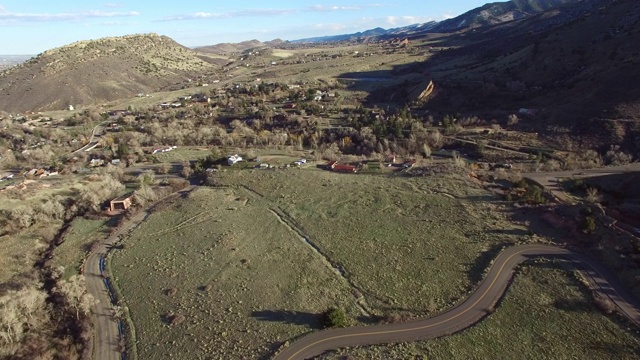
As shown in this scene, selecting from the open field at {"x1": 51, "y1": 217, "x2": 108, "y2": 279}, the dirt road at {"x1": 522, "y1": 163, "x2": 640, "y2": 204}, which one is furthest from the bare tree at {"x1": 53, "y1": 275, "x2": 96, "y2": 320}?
the dirt road at {"x1": 522, "y1": 163, "x2": 640, "y2": 204}

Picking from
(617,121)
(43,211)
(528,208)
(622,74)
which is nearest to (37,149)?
(43,211)

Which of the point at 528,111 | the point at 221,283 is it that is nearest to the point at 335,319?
the point at 221,283

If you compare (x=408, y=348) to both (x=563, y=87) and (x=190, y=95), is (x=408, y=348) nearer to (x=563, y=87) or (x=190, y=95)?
(x=563, y=87)

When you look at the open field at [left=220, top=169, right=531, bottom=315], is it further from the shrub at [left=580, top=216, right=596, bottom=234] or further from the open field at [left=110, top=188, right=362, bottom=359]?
the shrub at [left=580, top=216, right=596, bottom=234]

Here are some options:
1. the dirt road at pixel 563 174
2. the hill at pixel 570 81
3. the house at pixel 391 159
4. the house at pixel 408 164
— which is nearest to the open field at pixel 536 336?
the dirt road at pixel 563 174

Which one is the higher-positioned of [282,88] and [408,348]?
[282,88]

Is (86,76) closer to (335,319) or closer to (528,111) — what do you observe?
(528,111)
